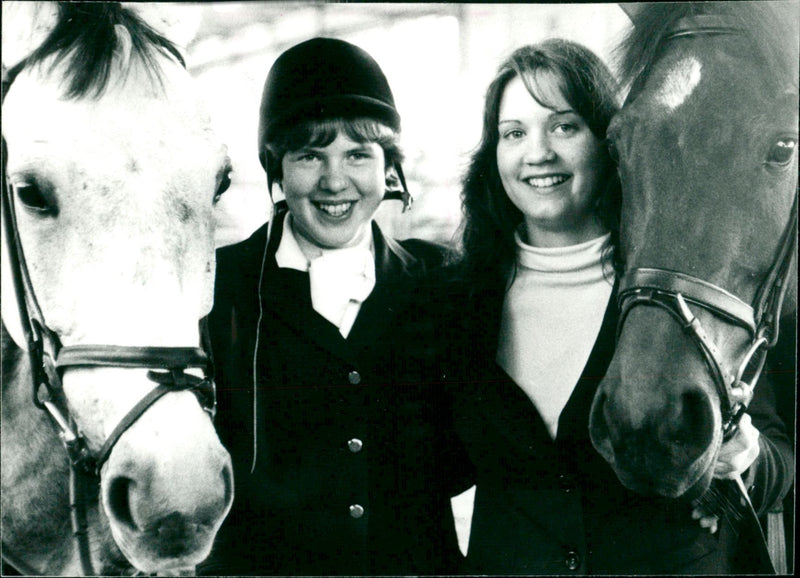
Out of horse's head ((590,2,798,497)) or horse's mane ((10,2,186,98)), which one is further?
horse's head ((590,2,798,497))

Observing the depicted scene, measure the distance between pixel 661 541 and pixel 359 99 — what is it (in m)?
1.89

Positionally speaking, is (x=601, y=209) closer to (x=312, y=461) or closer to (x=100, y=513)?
(x=312, y=461)

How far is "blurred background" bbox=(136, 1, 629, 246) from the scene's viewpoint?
296 cm

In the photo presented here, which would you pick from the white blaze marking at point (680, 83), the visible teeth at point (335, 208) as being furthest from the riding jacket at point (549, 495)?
the white blaze marking at point (680, 83)

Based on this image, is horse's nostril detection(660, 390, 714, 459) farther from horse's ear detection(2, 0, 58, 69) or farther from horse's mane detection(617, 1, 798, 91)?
horse's ear detection(2, 0, 58, 69)

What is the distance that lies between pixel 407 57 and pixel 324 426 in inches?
52.0

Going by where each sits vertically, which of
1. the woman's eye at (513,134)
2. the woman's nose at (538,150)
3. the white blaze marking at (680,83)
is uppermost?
the white blaze marking at (680,83)

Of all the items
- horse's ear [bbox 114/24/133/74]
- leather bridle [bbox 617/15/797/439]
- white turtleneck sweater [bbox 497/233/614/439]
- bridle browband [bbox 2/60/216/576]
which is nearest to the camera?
bridle browband [bbox 2/60/216/576]

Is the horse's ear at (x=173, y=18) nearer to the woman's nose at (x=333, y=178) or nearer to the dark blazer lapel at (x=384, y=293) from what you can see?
the woman's nose at (x=333, y=178)

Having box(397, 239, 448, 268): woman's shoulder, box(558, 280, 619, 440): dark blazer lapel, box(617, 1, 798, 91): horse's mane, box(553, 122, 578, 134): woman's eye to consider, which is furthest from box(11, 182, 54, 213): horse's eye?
box(617, 1, 798, 91): horse's mane

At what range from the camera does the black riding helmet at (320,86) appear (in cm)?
296

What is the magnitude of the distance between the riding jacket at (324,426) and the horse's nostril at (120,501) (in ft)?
1.16

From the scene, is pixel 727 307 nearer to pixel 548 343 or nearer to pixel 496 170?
pixel 548 343

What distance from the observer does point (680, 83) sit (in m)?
2.95
